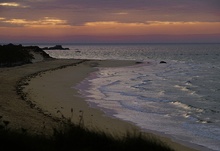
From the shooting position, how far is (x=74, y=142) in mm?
7051

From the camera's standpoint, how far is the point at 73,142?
23.1ft

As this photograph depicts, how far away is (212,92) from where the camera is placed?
82.9 feet

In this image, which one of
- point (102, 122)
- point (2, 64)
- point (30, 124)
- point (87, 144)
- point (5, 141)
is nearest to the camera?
point (5, 141)

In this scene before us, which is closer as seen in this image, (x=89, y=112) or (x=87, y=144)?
(x=87, y=144)

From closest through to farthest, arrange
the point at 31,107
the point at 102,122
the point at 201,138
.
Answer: the point at 201,138 < the point at 102,122 < the point at 31,107

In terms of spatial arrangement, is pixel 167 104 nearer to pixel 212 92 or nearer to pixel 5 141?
pixel 212 92

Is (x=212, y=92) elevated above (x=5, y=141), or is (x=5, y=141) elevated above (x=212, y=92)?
(x=5, y=141)

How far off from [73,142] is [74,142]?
0.02 m

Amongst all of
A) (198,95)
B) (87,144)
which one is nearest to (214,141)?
(87,144)

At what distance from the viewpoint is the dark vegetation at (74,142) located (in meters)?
6.50

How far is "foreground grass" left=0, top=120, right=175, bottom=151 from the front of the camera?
6496mm

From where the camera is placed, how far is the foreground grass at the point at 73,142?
6496mm

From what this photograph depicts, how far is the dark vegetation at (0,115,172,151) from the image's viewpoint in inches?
256

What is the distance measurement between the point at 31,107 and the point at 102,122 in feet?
10.6
